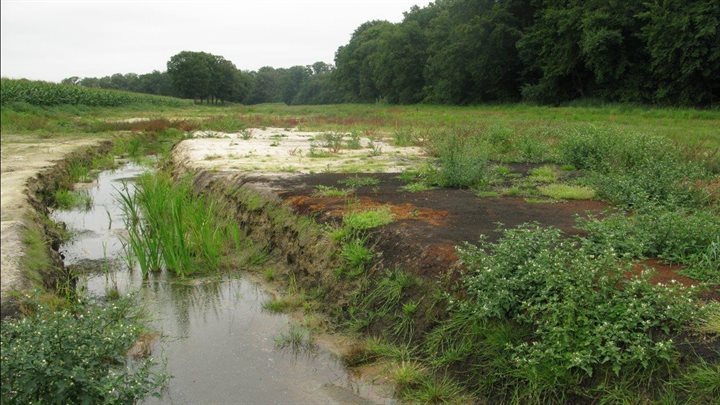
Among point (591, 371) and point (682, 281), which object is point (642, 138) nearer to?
point (682, 281)

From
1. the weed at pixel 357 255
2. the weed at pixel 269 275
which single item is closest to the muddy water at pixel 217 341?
the weed at pixel 269 275

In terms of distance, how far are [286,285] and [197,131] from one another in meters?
15.3

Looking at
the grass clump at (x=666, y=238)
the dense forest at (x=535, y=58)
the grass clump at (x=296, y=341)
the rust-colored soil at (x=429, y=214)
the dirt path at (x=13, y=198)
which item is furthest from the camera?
the dense forest at (x=535, y=58)

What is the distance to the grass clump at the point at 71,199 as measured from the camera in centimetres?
934

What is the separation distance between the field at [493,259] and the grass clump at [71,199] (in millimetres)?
2038

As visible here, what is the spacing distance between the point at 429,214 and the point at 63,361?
4360 millimetres

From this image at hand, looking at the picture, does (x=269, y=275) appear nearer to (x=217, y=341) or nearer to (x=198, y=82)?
(x=217, y=341)

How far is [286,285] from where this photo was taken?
6.71m

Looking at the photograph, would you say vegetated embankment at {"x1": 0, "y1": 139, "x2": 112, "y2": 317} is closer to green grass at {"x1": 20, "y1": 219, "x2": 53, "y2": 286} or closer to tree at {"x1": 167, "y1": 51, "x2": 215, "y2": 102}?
green grass at {"x1": 20, "y1": 219, "x2": 53, "y2": 286}

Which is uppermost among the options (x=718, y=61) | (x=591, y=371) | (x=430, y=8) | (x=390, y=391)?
(x=430, y=8)

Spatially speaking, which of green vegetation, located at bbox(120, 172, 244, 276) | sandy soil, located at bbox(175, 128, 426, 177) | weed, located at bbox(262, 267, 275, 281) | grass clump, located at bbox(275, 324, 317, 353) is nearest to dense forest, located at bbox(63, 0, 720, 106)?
sandy soil, located at bbox(175, 128, 426, 177)

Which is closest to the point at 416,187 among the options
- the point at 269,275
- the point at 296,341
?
the point at 269,275

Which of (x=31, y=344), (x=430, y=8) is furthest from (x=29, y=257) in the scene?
(x=430, y=8)

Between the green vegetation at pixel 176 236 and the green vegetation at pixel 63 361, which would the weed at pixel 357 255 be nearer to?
the green vegetation at pixel 176 236
